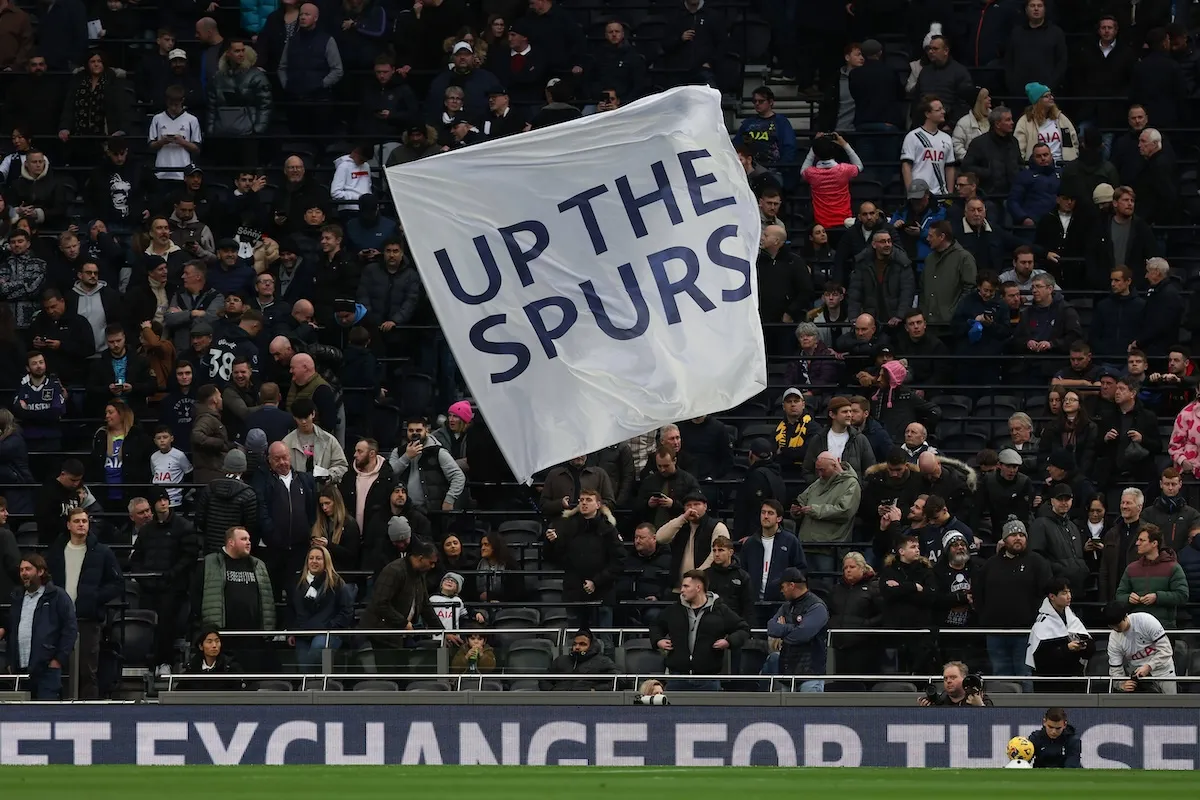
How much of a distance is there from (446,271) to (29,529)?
29.4ft

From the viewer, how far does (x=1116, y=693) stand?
19344 mm

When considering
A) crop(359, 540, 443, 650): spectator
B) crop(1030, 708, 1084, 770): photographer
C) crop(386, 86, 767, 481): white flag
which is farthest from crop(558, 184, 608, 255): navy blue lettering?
crop(359, 540, 443, 650): spectator

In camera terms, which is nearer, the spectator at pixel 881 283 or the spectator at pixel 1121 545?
the spectator at pixel 1121 545

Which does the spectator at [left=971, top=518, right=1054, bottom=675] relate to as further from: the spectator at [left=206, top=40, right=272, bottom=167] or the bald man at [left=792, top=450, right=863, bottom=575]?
the spectator at [left=206, top=40, right=272, bottom=167]

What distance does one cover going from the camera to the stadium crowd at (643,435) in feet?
67.1

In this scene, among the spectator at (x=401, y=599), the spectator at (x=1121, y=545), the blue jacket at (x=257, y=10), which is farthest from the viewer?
the blue jacket at (x=257, y=10)

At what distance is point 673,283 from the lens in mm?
16031

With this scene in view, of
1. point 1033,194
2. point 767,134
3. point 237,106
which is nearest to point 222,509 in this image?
point 237,106

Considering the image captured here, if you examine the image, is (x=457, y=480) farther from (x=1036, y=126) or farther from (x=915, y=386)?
(x=1036, y=126)

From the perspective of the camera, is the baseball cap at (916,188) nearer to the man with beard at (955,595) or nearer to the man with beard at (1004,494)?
the man with beard at (1004,494)

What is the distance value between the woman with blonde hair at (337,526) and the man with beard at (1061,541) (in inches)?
249

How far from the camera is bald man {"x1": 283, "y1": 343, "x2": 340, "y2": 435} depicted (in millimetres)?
22922

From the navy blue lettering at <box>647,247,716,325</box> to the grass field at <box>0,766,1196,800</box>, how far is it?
330 cm

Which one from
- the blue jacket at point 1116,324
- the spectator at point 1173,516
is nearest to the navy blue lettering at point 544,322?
the spectator at point 1173,516
